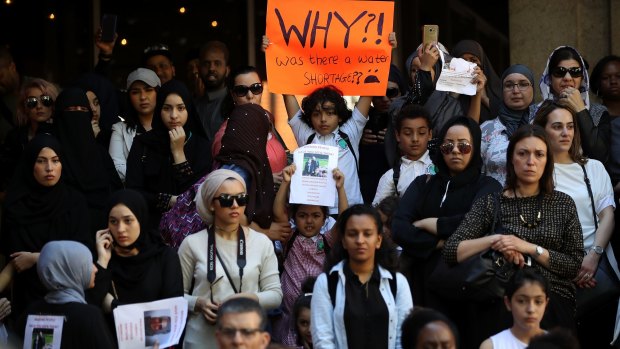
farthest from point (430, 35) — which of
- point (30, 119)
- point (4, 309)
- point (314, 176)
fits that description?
point (4, 309)

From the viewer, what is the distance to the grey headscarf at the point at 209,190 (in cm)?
972

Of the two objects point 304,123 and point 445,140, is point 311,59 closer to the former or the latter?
point 304,123

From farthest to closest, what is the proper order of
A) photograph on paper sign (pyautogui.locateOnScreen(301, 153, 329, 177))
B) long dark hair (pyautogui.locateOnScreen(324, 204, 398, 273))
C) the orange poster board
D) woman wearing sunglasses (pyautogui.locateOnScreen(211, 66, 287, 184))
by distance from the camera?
1. the orange poster board
2. woman wearing sunglasses (pyautogui.locateOnScreen(211, 66, 287, 184))
3. photograph on paper sign (pyautogui.locateOnScreen(301, 153, 329, 177))
4. long dark hair (pyautogui.locateOnScreen(324, 204, 398, 273))

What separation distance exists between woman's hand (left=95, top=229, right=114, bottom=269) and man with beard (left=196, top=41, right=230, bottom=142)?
3366mm

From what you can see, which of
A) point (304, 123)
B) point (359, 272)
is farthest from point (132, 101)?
point (359, 272)

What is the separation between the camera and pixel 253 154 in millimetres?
10586

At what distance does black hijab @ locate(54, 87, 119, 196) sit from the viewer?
36.3 feet

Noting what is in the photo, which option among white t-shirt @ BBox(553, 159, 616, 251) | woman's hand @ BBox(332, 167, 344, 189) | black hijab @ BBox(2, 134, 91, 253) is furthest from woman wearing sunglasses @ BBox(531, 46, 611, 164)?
black hijab @ BBox(2, 134, 91, 253)

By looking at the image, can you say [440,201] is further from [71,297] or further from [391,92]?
[71,297]

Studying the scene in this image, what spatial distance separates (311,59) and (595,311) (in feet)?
10.6

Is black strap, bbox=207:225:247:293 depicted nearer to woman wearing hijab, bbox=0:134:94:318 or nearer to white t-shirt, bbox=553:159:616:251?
woman wearing hijab, bbox=0:134:94:318

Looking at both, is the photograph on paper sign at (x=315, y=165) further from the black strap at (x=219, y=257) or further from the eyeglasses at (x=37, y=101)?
the eyeglasses at (x=37, y=101)

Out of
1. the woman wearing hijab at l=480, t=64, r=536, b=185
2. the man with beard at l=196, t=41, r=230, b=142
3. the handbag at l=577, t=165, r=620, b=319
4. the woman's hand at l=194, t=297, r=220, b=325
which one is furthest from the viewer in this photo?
the man with beard at l=196, t=41, r=230, b=142

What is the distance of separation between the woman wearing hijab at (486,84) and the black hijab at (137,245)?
3.04 metres
